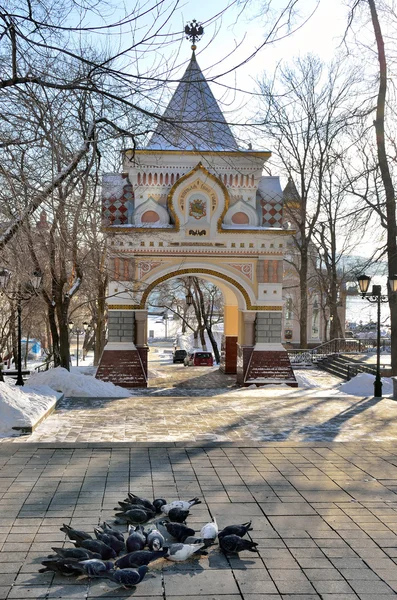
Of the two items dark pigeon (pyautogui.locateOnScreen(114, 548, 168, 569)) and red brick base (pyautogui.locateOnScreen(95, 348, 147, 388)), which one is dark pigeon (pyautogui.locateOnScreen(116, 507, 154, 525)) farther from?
red brick base (pyautogui.locateOnScreen(95, 348, 147, 388))

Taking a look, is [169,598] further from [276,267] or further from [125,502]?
[276,267]

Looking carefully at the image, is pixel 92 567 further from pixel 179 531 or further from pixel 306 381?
pixel 306 381

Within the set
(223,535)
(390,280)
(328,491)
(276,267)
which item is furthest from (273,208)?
(223,535)

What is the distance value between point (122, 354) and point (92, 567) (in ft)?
50.1

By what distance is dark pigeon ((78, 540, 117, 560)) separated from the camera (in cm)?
475

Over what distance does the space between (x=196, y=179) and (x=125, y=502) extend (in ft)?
48.3

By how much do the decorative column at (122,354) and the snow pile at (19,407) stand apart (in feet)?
25.0

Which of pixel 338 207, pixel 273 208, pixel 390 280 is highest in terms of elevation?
pixel 338 207

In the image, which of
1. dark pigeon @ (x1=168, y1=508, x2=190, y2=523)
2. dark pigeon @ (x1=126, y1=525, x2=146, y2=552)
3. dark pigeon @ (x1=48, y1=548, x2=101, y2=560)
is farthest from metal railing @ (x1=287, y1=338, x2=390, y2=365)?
dark pigeon @ (x1=48, y1=548, x2=101, y2=560)

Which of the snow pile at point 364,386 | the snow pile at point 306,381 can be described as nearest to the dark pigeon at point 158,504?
the snow pile at point 364,386

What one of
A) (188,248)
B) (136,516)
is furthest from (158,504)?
(188,248)

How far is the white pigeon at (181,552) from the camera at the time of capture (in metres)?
4.82

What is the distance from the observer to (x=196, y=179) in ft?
64.4

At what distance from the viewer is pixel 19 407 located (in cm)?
1001
